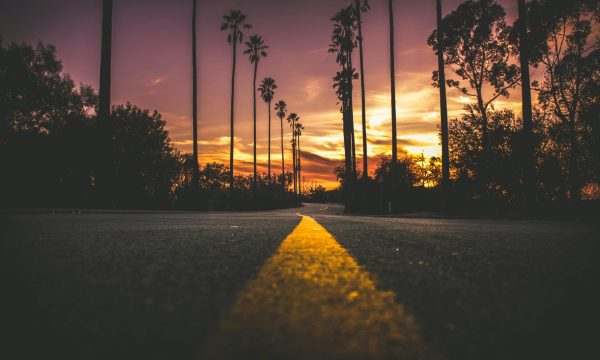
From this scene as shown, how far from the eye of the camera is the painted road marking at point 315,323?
2.89 feet

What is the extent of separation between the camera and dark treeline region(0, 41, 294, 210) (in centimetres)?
2805

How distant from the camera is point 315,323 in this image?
42.2 inches

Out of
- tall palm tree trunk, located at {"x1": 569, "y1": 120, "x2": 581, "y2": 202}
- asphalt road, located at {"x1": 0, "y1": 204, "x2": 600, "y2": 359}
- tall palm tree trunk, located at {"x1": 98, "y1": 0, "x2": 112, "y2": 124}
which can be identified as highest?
tall palm tree trunk, located at {"x1": 98, "y1": 0, "x2": 112, "y2": 124}

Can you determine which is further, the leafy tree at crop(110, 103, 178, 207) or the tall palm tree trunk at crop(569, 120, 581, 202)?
the leafy tree at crop(110, 103, 178, 207)

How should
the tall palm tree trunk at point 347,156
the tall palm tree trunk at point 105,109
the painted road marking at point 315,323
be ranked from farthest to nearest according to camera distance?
the tall palm tree trunk at point 347,156 < the tall palm tree trunk at point 105,109 < the painted road marking at point 315,323

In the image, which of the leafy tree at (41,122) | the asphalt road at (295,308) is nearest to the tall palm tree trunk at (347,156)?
the leafy tree at (41,122)

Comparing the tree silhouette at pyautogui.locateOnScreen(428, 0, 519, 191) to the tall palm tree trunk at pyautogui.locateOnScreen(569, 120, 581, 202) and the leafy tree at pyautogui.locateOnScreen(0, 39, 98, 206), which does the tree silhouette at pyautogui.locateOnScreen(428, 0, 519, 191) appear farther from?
the leafy tree at pyautogui.locateOnScreen(0, 39, 98, 206)

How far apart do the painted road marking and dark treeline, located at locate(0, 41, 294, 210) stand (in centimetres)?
2399

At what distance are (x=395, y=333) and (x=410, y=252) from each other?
1.99m

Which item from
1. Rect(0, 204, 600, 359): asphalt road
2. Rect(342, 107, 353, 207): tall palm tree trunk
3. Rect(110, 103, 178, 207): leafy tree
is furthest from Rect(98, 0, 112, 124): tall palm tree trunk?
Rect(342, 107, 353, 207): tall palm tree trunk

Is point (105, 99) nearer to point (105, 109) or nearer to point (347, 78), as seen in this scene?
point (105, 109)

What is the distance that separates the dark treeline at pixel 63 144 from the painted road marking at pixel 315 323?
23989mm

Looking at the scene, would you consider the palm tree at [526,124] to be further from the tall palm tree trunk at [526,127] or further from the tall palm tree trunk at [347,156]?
the tall palm tree trunk at [347,156]

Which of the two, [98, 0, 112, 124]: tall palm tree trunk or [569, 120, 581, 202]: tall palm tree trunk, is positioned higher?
[98, 0, 112, 124]: tall palm tree trunk
